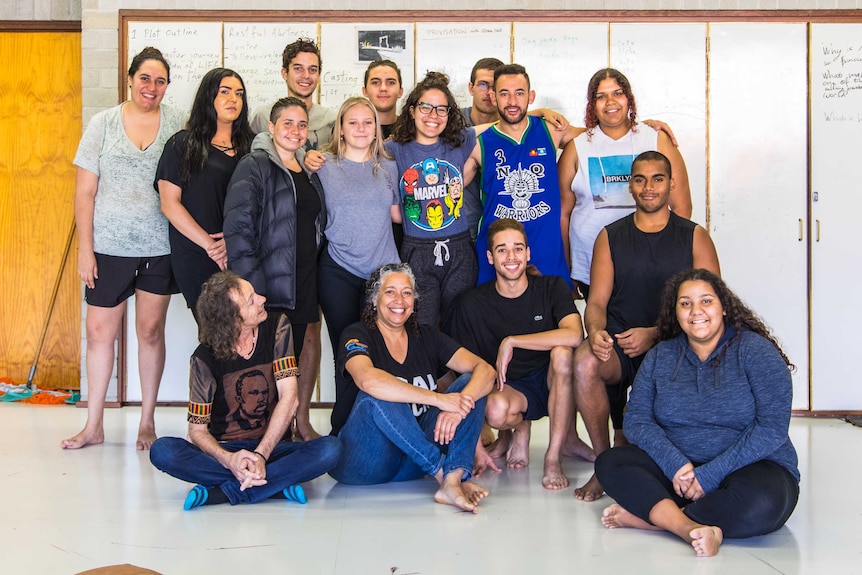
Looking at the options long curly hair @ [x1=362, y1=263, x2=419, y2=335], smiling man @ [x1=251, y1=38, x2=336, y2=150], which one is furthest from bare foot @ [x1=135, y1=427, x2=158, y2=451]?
smiling man @ [x1=251, y1=38, x2=336, y2=150]

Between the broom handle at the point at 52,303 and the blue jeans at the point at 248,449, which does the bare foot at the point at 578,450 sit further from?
the broom handle at the point at 52,303

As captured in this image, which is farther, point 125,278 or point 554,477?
point 125,278

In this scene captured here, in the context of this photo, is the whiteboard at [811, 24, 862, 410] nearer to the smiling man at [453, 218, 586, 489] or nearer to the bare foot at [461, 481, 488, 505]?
the smiling man at [453, 218, 586, 489]

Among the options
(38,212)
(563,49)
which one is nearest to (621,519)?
(563,49)

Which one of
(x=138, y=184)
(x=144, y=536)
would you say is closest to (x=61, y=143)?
(x=138, y=184)

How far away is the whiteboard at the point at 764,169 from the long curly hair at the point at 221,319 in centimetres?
329

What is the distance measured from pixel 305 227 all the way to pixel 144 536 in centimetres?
144

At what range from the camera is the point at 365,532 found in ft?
8.80

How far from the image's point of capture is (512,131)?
150 inches

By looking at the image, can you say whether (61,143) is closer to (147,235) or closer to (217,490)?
(147,235)

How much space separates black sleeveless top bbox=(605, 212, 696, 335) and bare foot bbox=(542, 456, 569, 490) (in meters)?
0.59

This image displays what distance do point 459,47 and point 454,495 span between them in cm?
315

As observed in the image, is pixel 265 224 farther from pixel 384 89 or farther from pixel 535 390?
pixel 535 390

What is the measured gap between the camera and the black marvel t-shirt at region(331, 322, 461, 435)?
324 centimetres
